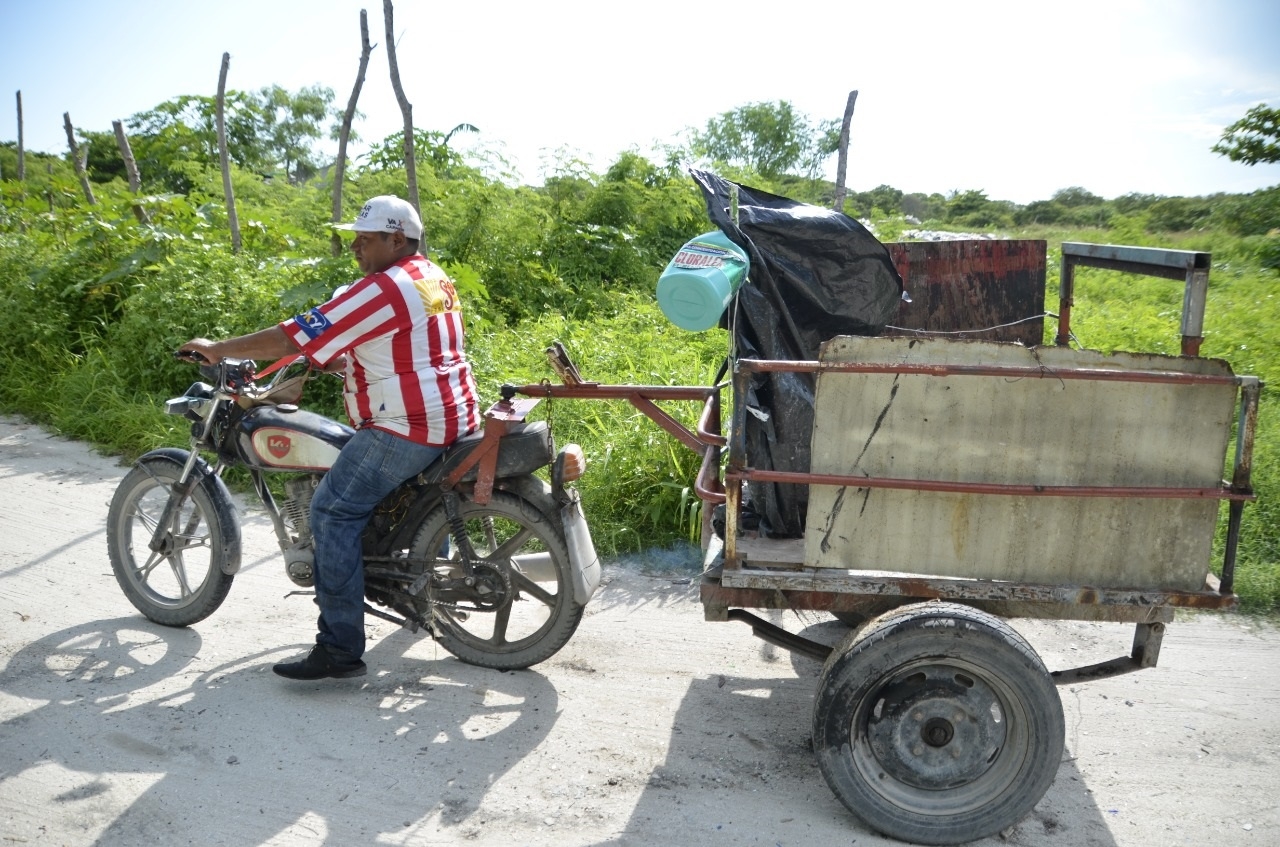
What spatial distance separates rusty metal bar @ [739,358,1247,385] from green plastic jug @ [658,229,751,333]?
0.26 meters

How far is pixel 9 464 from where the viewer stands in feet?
Result: 22.2

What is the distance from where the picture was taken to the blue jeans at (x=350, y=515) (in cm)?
378

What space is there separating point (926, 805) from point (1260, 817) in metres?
1.11

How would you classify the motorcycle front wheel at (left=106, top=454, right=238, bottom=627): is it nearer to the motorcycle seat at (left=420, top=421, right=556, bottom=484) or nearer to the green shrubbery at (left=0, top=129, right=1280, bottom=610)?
the motorcycle seat at (left=420, top=421, right=556, bottom=484)

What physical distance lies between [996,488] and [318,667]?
2574mm

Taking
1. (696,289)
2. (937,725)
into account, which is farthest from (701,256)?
(937,725)

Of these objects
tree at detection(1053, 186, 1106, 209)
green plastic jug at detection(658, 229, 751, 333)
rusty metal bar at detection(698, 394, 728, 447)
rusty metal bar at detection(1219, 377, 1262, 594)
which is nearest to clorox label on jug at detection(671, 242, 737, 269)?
green plastic jug at detection(658, 229, 751, 333)

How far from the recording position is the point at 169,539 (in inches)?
172

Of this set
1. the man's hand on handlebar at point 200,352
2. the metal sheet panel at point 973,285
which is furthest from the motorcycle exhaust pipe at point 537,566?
the metal sheet panel at point 973,285

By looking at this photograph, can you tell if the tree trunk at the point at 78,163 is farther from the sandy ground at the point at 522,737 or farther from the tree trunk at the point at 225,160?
the sandy ground at the point at 522,737

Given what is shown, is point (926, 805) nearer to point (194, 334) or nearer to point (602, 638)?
point (602, 638)

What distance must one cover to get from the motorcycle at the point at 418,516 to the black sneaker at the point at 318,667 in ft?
0.86

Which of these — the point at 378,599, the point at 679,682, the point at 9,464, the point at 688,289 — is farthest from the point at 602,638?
the point at 9,464

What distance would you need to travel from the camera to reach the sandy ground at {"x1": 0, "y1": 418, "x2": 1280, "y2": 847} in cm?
310
